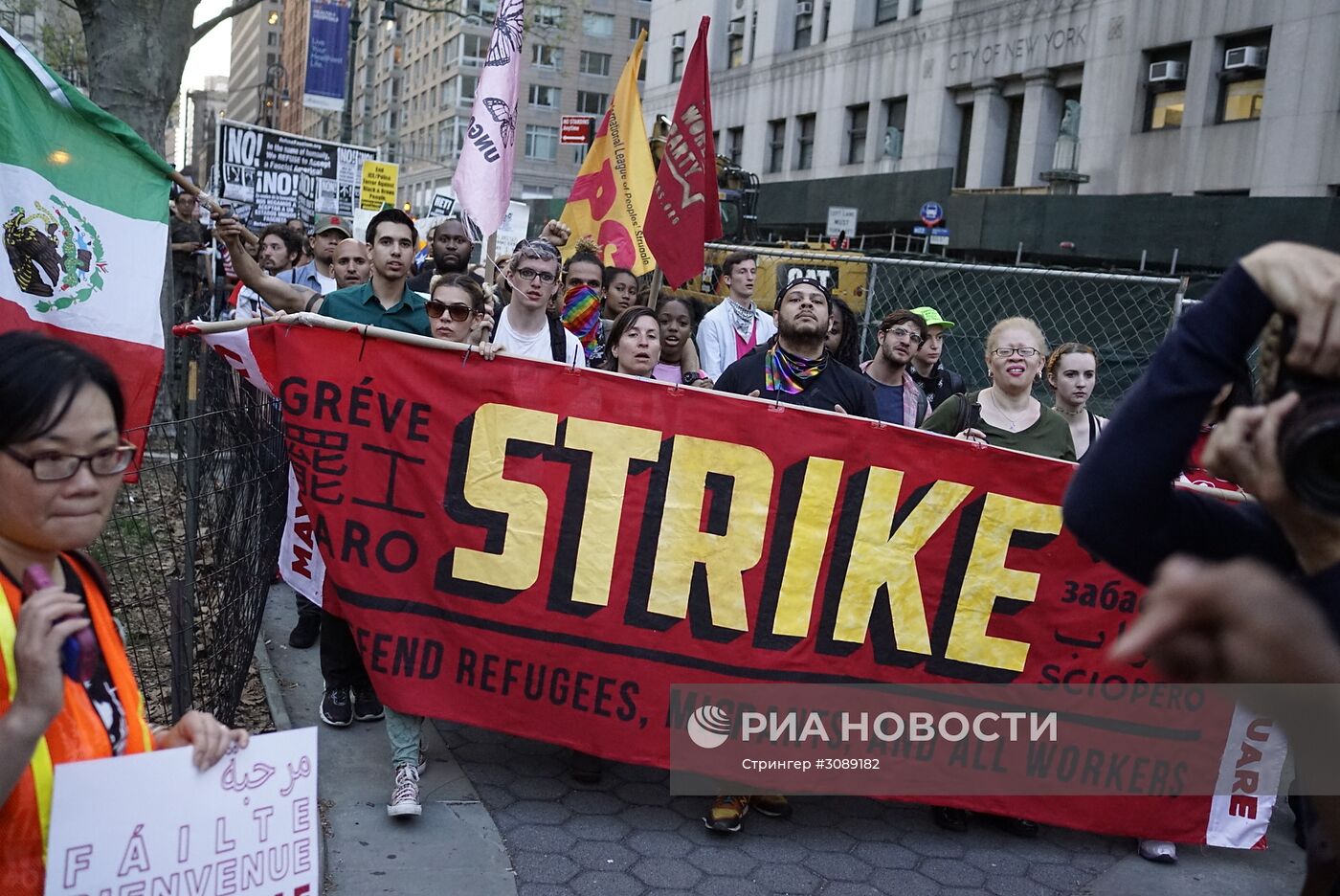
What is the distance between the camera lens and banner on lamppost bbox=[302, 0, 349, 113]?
2302 centimetres

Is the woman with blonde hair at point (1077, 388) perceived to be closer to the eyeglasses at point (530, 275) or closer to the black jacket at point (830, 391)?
the black jacket at point (830, 391)

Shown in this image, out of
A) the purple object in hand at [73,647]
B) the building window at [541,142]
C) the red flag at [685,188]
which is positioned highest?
the building window at [541,142]

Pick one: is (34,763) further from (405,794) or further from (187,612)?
(405,794)

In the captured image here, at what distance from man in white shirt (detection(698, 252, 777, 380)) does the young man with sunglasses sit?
116cm

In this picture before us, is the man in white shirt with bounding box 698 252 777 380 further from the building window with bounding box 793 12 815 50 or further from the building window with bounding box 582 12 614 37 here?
the building window with bounding box 582 12 614 37

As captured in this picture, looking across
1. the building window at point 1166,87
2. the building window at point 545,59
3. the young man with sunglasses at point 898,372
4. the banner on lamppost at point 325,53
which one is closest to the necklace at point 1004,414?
the young man with sunglasses at point 898,372

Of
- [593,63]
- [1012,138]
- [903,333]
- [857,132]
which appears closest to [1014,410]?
[903,333]

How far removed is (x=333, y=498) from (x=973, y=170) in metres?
25.6

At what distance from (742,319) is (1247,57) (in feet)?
57.7

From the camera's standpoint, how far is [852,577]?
431 centimetres

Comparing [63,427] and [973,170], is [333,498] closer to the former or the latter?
[63,427]

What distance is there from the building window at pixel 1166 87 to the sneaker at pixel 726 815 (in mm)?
21848

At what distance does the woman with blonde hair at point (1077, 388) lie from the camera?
522 centimetres

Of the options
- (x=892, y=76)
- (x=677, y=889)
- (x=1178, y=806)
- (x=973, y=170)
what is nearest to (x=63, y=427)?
(x=677, y=889)
